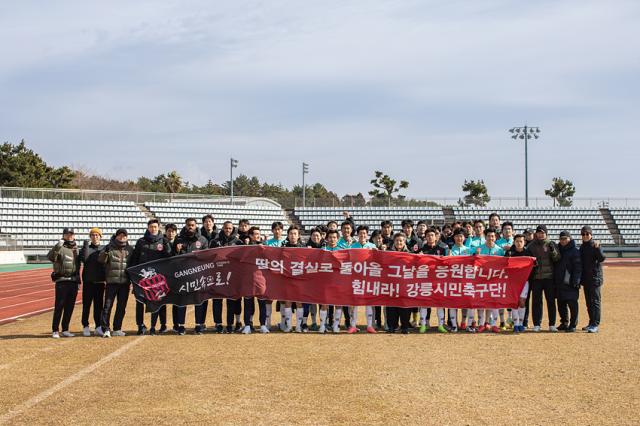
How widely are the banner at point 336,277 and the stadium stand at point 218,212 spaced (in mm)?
31450

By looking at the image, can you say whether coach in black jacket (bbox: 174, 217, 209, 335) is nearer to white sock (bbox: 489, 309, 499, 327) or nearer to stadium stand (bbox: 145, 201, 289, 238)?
white sock (bbox: 489, 309, 499, 327)

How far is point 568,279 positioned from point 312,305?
4541 mm

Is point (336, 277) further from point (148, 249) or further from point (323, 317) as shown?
point (148, 249)

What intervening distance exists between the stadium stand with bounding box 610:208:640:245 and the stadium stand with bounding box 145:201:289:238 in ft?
82.8

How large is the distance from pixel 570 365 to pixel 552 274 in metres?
3.80

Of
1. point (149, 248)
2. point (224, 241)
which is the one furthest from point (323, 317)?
point (149, 248)

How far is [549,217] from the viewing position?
51531 mm

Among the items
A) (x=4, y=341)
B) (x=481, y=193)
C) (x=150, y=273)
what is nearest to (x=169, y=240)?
(x=150, y=273)

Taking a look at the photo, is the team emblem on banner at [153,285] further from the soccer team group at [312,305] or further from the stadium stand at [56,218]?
the stadium stand at [56,218]

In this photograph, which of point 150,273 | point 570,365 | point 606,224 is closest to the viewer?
point 570,365

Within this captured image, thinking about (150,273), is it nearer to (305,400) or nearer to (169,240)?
(169,240)

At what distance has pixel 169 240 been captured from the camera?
11.9 metres

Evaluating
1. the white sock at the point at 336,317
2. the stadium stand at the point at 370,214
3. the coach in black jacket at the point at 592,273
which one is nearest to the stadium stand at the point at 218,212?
the stadium stand at the point at 370,214

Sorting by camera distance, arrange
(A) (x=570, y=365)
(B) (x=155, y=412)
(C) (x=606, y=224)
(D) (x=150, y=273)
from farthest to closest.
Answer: (C) (x=606, y=224) < (D) (x=150, y=273) < (A) (x=570, y=365) < (B) (x=155, y=412)
